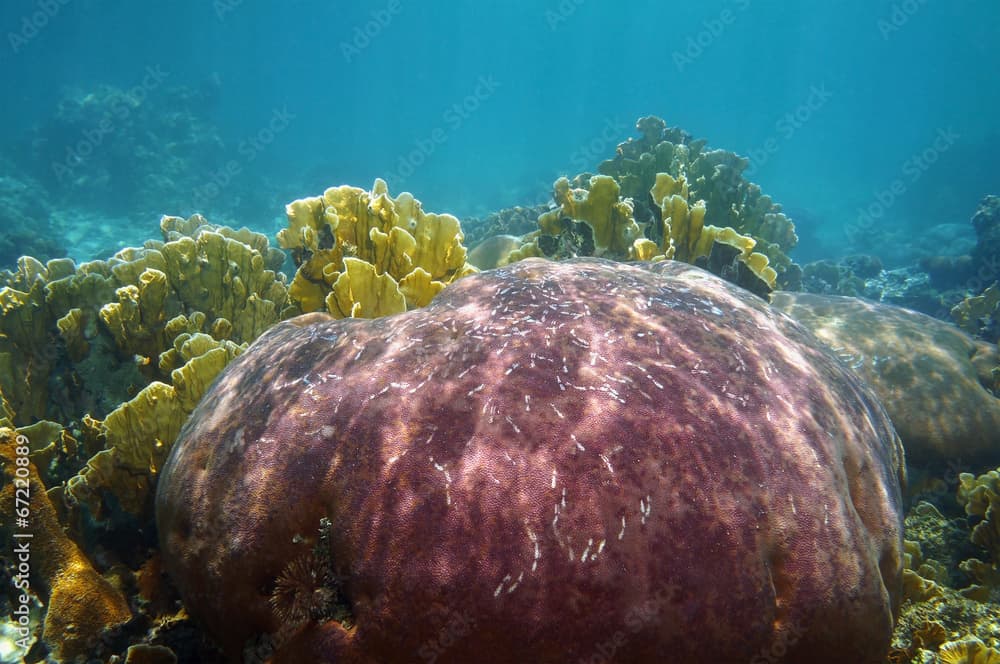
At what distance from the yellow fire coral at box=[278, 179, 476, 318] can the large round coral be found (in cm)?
199

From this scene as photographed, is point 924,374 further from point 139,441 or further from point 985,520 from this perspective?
point 139,441

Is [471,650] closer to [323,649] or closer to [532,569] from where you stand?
[532,569]

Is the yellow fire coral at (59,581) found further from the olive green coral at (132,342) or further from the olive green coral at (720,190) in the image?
the olive green coral at (720,190)

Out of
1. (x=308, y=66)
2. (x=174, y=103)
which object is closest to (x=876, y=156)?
(x=174, y=103)

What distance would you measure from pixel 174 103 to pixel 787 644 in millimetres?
45130

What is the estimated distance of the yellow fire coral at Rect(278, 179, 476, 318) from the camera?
4.53 meters

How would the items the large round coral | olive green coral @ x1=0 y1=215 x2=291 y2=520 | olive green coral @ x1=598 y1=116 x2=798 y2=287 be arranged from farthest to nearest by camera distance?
olive green coral @ x1=598 y1=116 x2=798 y2=287 < olive green coral @ x1=0 y1=215 x2=291 y2=520 < the large round coral

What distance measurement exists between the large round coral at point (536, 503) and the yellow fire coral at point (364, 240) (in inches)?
78.5

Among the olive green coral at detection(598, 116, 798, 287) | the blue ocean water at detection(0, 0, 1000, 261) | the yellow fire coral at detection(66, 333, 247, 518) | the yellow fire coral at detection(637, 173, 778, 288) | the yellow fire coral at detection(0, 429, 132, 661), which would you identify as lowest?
the yellow fire coral at detection(0, 429, 132, 661)

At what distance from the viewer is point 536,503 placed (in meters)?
1.86

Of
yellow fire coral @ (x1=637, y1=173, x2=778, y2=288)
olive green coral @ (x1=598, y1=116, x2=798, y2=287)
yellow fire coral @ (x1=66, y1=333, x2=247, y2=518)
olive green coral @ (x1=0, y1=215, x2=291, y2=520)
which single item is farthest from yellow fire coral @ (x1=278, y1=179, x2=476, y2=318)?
olive green coral @ (x1=598, y1=116, x2=798, y2=287)

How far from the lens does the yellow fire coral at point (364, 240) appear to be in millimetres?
4527

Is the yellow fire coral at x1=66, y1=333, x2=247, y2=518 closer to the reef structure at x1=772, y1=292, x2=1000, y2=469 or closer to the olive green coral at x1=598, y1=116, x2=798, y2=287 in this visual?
the reef structure at x1=772, y1=292, x2=1000, y2=469

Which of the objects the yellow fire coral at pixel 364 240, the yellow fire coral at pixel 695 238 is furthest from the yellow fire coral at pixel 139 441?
the yellow fire coral at pixel 695 238
